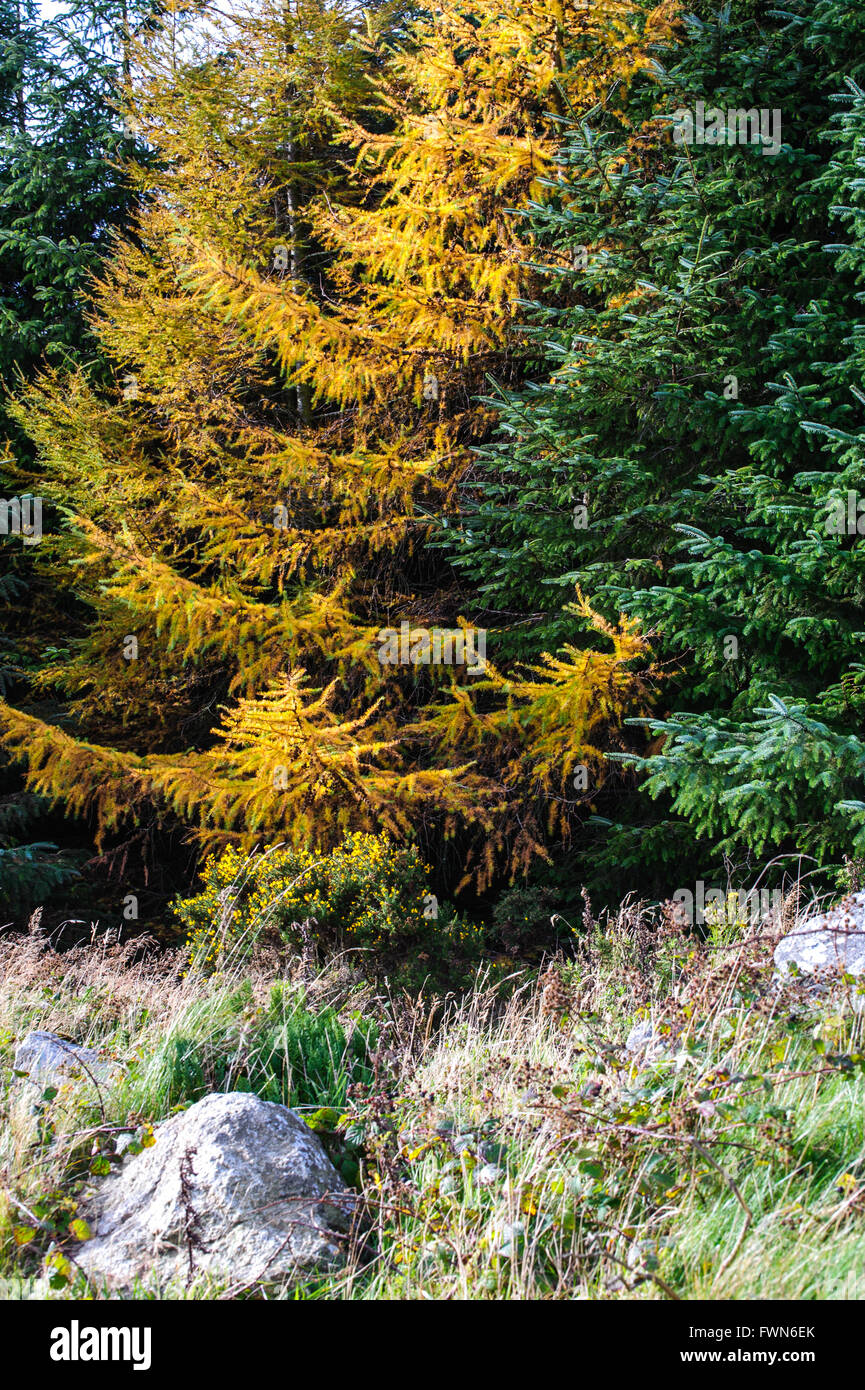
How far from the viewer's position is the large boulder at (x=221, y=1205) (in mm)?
2545

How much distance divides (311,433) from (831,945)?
675 cm

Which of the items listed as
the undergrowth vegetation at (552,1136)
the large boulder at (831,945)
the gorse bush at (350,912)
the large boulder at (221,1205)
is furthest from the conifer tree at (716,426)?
the large boulder at (221,1205)

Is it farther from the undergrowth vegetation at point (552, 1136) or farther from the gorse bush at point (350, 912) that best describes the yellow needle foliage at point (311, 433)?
the undergrowth vegetation at point (552, 1136)

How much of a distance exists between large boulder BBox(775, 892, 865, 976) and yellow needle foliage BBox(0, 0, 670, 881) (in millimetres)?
2531

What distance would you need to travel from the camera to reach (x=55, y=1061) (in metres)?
3.80

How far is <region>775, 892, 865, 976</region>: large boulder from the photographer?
4.02 metres

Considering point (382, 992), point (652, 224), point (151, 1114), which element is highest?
point (652, 224)

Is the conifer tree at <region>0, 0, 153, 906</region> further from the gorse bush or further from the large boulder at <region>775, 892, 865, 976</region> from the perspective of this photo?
the large boulder at <region>775, 892, 865, 976</region>

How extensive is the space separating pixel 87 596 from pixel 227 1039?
264 inches

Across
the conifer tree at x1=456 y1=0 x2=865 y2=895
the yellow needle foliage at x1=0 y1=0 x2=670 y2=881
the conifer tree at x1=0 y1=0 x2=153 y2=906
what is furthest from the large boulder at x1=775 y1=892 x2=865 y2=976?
the conifer tree at x1=0 y1=0 x2=153 y2=906

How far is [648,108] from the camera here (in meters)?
7.42
